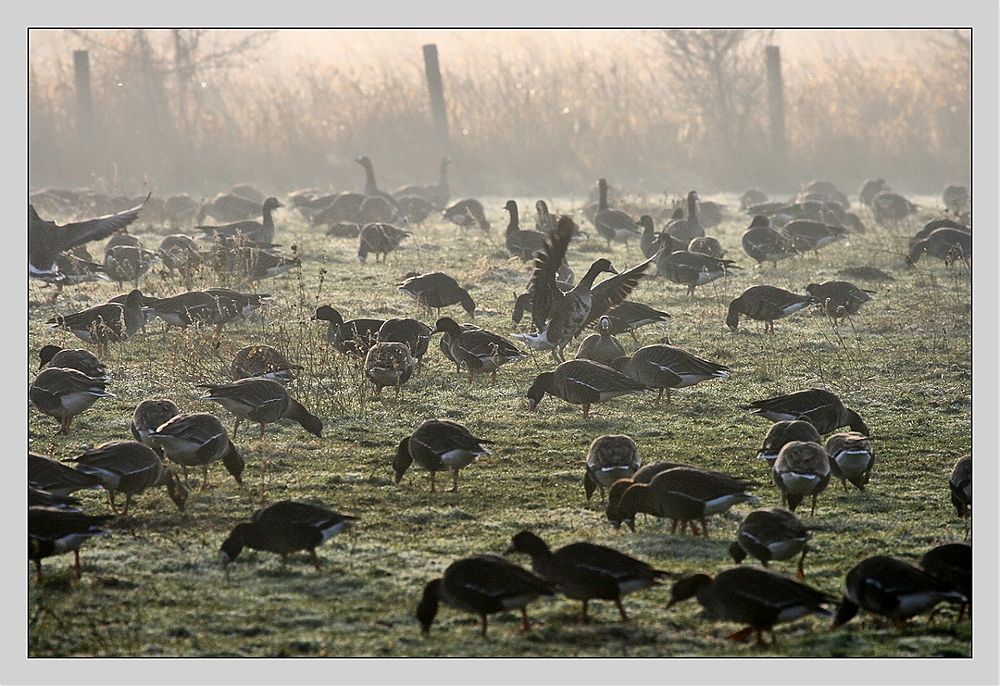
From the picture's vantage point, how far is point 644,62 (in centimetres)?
3650

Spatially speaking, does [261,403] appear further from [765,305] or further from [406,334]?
[765,305]

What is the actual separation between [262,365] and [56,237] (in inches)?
180

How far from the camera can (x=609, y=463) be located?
29.6 ft

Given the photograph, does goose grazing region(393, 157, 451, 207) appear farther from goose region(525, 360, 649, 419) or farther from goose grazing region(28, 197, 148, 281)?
goose region(525, 360, 649, 419)

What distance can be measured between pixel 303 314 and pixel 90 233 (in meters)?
2.81

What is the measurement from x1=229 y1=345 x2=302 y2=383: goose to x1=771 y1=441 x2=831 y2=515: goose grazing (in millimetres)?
5167

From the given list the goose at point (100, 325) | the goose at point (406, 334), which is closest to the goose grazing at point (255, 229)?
the goose at point (100, 325)

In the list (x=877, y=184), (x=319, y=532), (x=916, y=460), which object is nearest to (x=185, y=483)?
(x=319, y=532)

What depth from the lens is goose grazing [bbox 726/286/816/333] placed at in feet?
48.3

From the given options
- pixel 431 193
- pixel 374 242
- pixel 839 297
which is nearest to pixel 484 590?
pixel 839 297

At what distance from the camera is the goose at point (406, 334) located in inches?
502

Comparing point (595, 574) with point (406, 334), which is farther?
point (406, 334)

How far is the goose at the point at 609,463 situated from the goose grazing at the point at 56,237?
8037 mm

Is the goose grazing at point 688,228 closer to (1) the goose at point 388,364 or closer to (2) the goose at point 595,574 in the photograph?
(1) the goose at point 388,364
